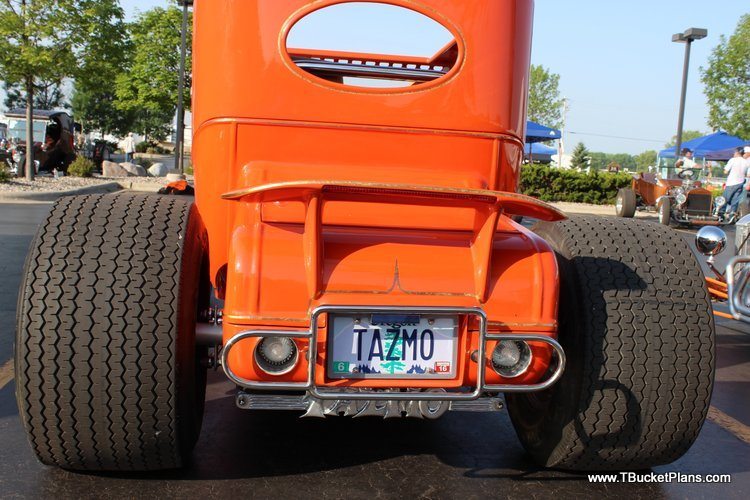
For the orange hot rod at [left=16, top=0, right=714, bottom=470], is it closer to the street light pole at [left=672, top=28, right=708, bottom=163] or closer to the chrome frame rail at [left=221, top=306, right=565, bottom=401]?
the chrome frame rail at [left=221, top=306, right=565, bottom=401]

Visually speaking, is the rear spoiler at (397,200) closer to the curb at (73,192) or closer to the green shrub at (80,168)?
the curb at (73,192)

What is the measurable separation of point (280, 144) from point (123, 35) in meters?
17.7

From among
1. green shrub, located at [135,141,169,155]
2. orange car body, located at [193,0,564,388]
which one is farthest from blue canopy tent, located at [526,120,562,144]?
green shrub, located at [135,141,169,155]

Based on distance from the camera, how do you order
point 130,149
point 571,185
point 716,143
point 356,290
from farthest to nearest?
point 130,149
point 716,143
point 571,185
point 356,290

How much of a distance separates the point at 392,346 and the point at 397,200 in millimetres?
565

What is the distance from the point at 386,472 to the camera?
3.14 metres

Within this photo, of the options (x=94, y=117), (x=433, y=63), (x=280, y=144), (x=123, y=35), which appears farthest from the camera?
(x=94, y=117)

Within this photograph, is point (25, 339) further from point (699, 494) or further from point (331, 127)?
point (699, 494)

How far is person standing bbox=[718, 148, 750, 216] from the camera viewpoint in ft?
54.5

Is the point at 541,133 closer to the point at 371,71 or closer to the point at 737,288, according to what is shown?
the point at 371,71

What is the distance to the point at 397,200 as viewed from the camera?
2.71 metres

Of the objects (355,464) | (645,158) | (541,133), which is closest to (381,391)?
(355,464)

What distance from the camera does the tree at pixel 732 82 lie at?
27.2 meters

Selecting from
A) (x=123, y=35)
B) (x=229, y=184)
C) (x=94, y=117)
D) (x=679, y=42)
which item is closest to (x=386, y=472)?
(x=229, y=184)
